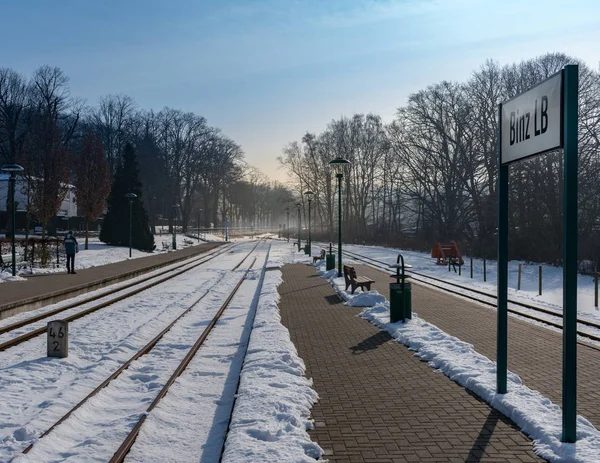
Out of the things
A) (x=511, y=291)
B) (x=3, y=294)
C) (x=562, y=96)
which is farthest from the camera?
(x=511, y=291)

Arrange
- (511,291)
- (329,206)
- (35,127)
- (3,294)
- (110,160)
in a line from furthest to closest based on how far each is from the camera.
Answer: (329,206) → (110,160) → (35,127) → (511,291) → (3,294)

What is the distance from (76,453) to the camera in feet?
18.0

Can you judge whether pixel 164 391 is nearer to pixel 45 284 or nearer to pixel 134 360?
pixel 134 360

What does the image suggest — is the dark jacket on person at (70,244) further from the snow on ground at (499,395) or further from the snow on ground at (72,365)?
the snow on ground at (499,395)

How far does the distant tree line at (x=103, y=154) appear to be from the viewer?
3744 cm

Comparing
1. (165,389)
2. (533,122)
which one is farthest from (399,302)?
(533,122)

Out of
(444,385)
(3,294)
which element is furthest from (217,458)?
(3,294)

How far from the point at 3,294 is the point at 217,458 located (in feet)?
45.5

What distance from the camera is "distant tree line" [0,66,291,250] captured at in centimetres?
3744

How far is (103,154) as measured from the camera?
4394cm

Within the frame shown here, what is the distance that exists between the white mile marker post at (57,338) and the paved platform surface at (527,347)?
7.05 metres

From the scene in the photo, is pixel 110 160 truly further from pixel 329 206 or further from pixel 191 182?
pixel 329 206

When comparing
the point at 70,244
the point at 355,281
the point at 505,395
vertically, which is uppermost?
the point at 70,244

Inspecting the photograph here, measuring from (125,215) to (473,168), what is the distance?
27.2m
